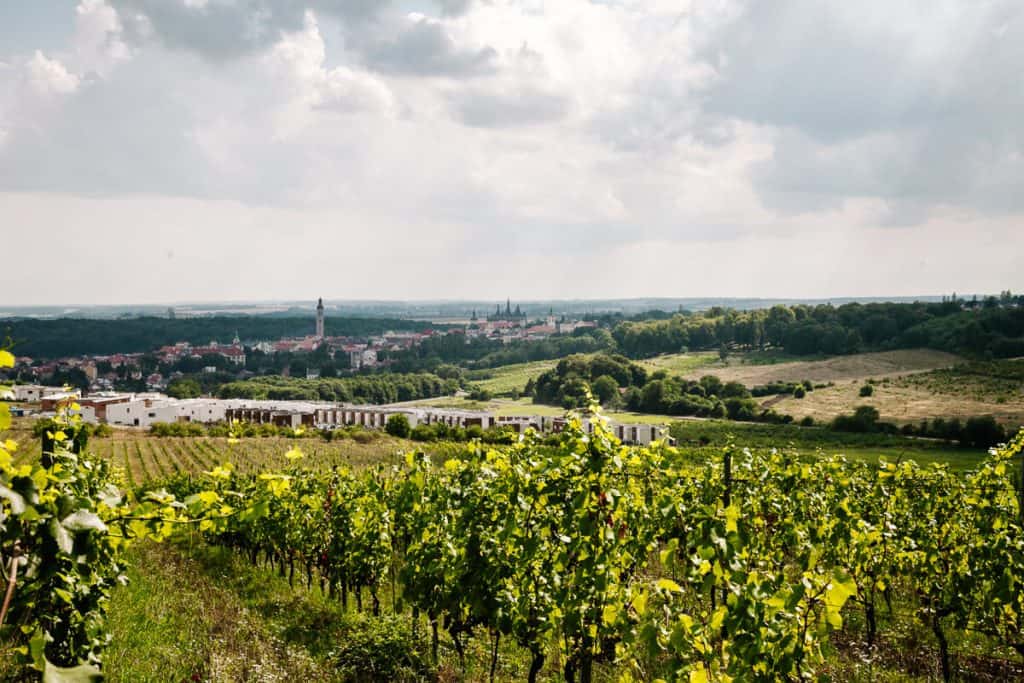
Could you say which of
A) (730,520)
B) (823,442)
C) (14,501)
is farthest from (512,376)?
(14,501)

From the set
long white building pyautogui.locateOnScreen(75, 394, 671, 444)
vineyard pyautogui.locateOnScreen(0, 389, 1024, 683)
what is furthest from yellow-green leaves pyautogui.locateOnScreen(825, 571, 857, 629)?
long white building pyautogui.locateOnScreen(75, 394, 671, 444)

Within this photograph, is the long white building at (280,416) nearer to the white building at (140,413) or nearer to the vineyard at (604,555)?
the white building at (140,413)

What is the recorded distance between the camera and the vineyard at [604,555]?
3.32 metres

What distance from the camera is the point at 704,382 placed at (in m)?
96.1

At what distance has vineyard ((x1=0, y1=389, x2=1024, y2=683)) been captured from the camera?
3.32 meters

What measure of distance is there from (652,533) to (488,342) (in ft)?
628

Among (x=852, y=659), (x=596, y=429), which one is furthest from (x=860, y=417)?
(x=596, y=429)

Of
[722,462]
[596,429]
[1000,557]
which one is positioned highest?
[596,429]

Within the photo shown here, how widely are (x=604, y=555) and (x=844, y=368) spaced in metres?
104

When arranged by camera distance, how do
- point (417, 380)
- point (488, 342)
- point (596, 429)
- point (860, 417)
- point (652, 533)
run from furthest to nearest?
point (488, 342) → point (417, 380) → point (860, 417) → point (652, 533) → point (596, 429)

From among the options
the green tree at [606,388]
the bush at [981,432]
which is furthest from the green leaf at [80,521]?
the green tree at [606,388]

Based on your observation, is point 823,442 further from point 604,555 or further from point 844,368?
point 604,555

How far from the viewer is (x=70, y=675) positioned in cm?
198

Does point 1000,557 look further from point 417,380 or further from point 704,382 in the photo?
point 417,380
